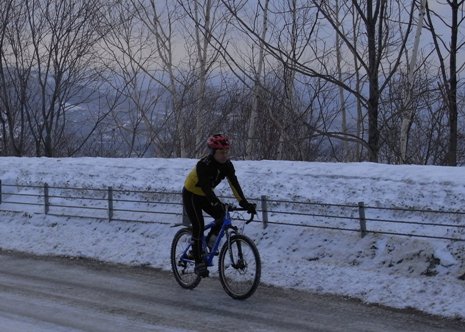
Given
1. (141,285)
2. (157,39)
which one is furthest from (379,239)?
(157,39)

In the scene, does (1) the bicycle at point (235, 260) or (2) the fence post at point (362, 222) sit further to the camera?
(2) the fence post at point (362, 222)

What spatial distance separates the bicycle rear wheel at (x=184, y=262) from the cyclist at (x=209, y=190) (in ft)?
0.86

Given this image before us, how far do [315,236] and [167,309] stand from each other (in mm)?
3417

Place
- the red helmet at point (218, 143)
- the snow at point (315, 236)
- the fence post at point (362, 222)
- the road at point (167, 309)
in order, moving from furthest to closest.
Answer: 1. the fence post at point (362, 222)
2. the snow at point (315, 236)
3. the red helmet at point (218, 143)
4. the road at point (167, 309)

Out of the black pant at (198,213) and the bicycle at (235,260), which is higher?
the black pant at (198,213)

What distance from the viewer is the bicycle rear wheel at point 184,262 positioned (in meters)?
8.39

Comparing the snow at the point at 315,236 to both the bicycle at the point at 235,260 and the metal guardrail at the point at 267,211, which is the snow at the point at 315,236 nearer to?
the metal guardrail at the point at 267,211

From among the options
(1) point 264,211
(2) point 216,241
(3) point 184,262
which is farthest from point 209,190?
(1) point 264,211

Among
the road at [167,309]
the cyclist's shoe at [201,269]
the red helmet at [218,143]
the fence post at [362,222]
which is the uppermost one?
the red helmet at [218,143]

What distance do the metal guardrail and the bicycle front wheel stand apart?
96.7 inches

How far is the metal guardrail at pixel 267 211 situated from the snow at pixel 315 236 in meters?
0.09

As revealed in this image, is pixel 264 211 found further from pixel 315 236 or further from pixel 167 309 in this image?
pixel 167 309

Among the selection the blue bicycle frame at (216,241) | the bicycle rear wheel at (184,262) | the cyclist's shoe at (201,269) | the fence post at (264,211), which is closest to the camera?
the blue bicycle frame at (216,241)

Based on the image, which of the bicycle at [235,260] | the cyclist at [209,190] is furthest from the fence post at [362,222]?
the cyclist at [209,190]
